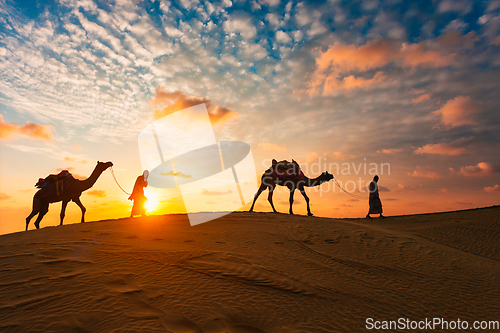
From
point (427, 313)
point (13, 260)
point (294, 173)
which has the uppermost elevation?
point (294, 173)

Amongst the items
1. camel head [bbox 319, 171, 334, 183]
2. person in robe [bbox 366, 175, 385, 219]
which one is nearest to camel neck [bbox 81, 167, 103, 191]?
camel head [bbox 319, 171, 334, 183]

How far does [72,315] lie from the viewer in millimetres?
3951

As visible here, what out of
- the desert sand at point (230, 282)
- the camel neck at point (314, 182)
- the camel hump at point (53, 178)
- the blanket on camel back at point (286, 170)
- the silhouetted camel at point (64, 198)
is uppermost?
the blanket on camel back at point (286, 170)

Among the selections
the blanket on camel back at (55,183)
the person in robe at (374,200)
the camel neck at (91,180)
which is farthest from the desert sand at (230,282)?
the person in robe at (374,200)

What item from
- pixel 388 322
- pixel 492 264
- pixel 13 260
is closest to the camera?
pixel 388 322

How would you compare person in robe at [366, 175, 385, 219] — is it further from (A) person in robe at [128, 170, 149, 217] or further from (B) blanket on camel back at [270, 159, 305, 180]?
(A) person in robe at [128, 170, 149, 217]

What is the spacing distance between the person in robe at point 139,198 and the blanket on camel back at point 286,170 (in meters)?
7.99

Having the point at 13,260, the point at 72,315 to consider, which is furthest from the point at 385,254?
the point at 13,260

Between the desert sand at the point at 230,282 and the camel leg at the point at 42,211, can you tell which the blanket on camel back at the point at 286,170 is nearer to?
the desert sand at the point at 230,282

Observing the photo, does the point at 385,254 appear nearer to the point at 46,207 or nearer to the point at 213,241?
the point at 213,241

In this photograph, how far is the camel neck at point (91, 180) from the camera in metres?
14.2

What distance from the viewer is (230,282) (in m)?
5.56

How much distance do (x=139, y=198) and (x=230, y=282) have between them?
429 inches

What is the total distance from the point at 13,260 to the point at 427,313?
9.78m
